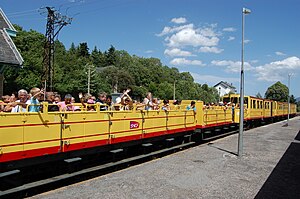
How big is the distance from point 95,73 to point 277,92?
58.7 m

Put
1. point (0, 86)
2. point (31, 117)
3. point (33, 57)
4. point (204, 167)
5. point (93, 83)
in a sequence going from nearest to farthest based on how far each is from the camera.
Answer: point (31, 117) < point (204, 167) < point (0, 86) < point (33, 57) < point (93, 83)

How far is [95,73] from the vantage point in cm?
5878

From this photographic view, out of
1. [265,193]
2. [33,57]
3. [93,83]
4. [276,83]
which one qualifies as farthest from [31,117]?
[276,83]

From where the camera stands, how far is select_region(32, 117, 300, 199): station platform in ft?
19.0

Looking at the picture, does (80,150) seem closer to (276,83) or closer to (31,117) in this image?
(31,117)

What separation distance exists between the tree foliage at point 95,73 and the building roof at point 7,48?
4.28 feet

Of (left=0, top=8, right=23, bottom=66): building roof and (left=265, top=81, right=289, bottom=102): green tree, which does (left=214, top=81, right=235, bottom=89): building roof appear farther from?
(left=0, top=8, right=23, bottom=66): building roof

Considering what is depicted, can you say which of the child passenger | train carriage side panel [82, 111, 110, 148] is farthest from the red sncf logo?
the child passenger

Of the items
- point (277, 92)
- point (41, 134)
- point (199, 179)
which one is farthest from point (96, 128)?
point (277, 92)

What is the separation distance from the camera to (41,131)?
17.6ft

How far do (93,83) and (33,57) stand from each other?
52.1 feet

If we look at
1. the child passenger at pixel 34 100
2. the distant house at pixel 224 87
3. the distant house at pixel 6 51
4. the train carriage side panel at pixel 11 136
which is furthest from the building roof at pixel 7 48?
the distant house at pixel 224 87

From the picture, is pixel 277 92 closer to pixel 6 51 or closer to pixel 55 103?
pixel 6 51

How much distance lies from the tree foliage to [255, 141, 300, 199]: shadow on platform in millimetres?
12470
